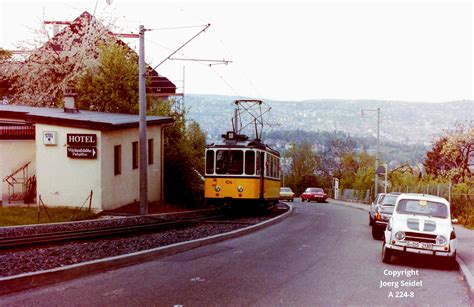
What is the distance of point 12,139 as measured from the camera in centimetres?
2731

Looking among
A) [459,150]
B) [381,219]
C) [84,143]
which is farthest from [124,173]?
[459,150]

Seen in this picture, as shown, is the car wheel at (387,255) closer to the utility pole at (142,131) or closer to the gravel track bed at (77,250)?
the gravel track bed at (77,250)

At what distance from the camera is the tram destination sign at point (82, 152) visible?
25125mm

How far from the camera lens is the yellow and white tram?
85.7 ft

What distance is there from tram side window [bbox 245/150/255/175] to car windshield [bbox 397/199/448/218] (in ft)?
39.5

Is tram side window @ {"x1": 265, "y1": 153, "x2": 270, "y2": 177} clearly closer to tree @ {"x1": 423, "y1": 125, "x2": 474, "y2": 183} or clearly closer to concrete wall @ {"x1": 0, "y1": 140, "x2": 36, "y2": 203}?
concrete wall @ {"x1": 0, "y1": 140, "x2": 36, "y2": 203}

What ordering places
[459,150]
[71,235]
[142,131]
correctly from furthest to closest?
[459,150] < [142,131] < [71,235]

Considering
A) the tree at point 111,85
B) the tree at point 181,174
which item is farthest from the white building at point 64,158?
the tree at point 111,85

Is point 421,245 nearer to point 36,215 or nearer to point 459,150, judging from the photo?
point 36,215

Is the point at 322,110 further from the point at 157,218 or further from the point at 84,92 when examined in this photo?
the point at 157,218

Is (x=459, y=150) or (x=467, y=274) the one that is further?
(x=459, y=150)

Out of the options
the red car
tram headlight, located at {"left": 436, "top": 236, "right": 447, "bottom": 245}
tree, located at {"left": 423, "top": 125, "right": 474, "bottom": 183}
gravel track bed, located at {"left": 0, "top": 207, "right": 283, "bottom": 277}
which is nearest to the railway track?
gravel track bed, located at {"left": 0, "top": 207, "right": 283, "bottom": 277}

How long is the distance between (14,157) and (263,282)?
2005cm

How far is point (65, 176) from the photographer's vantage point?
25.4 m
